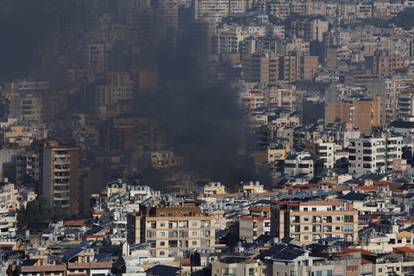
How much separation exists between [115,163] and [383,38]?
129 feet

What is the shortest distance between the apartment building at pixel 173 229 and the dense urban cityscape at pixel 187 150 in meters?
0.03

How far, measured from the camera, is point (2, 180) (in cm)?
4672

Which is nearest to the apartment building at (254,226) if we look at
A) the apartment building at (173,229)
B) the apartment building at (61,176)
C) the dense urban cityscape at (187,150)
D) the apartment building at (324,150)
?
the dense urban cityscape at (187,150)

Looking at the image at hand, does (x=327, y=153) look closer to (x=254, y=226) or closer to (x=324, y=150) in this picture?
(x=324, y=150)

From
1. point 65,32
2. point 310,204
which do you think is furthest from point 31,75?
point 310,204

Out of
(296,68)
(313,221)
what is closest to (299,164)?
(313,221)

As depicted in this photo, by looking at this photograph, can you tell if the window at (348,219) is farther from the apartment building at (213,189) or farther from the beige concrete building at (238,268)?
the apartment building at (213,189)

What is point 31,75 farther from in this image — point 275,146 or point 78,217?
point 78,217

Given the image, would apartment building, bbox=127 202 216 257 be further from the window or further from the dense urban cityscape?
the window

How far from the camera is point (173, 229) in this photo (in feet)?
114

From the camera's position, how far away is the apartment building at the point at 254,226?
35531mm

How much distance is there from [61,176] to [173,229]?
11.1 m

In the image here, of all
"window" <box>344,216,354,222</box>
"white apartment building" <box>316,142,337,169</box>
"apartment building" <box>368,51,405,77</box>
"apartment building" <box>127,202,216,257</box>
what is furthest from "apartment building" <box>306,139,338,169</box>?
"apartment building" <box>368,51,405,77</box>

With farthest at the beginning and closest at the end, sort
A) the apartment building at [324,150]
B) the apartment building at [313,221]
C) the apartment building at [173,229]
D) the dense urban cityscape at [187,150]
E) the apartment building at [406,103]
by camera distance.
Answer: the apartment building at [406,103], the apartment building at [324,150], the apartment building at [313,221], the apartment building at [173,229], the dense urban cityscape at [187,150]
